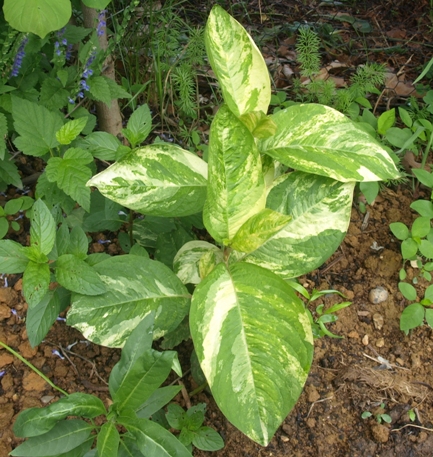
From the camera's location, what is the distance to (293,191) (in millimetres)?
1357

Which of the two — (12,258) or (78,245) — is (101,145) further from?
(12,258)

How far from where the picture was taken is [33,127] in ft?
4.93

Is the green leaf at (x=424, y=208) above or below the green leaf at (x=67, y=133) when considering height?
below

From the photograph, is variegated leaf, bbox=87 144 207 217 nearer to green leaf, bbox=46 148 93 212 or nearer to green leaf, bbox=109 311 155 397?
green leaf, bbox=46 148 93 212

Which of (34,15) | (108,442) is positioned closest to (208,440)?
(108,442)

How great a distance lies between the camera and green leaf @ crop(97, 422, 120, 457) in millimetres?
1107

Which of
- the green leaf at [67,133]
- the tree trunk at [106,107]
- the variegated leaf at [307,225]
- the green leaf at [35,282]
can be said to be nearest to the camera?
the green leaf at [35,282]

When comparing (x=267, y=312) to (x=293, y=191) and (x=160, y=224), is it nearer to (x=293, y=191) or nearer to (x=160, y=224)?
(x=293, y=191)

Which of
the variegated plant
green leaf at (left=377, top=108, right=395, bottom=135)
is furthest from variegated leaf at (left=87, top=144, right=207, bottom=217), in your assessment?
green leaf at (left=377, top=108, right=395, bottom=135)

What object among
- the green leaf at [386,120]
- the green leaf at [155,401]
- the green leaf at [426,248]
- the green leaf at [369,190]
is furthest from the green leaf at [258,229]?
the green leaf at [386,120]

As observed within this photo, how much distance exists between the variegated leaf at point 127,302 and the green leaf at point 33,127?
41 cm

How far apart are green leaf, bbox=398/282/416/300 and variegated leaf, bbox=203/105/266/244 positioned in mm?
739

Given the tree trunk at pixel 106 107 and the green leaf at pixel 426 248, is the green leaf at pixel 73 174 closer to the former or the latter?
the tree trunk at pixel 106 107

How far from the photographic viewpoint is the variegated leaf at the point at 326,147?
128 centimetres
